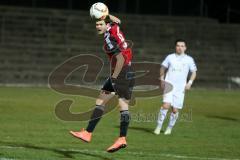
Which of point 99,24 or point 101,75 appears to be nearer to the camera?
point 99,24

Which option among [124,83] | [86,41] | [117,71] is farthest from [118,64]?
[86,41]

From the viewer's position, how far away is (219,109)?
22875mm

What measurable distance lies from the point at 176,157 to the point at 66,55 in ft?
71.2

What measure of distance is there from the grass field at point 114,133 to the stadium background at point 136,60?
0.06 feet

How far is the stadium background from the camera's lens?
1263 centimetres

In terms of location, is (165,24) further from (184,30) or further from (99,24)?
(99,24)

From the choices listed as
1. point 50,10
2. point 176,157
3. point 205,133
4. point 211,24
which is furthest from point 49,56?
point 176,157

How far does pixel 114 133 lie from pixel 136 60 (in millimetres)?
17651

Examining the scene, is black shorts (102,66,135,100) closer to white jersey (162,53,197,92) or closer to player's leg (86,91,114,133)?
player's leg (86,91,114,133)

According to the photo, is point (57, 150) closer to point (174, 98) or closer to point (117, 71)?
point (117, 71)

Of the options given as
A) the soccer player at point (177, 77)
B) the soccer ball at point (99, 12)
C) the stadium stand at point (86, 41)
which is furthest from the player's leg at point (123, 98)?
the stadium stand at point (86, 41)

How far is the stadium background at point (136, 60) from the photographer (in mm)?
12633

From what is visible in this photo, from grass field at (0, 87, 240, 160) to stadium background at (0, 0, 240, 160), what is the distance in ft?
0.06

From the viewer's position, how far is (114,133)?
1480cm
